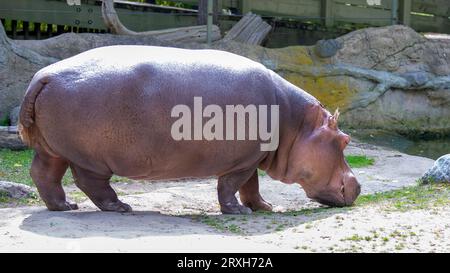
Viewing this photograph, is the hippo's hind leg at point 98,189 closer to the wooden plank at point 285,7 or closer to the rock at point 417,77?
the wooden plank at point 285,7

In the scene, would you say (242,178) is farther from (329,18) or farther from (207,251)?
(329,18)

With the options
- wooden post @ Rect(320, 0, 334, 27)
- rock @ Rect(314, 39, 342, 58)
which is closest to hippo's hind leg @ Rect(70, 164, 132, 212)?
rock @ Rect(314, 39, 342, 58)

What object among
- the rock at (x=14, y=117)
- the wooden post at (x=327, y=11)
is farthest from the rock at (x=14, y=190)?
the wooden post at (x=327, y=11)

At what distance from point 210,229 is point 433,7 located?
1234 centimetres

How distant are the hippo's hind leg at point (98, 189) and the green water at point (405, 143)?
22.7ft

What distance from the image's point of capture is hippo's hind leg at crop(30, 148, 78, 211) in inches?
296

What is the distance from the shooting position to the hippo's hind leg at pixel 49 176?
7.52 m

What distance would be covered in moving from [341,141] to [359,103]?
6.77 metres

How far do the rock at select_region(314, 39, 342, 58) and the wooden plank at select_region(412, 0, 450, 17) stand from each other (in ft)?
10.8

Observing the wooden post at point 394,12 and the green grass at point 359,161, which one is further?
the wooden post at point 394,12

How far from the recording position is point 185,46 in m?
13.7

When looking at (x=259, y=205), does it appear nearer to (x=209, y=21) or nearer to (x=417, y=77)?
(x=209, y=21)

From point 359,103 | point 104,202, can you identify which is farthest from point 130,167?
point 359,103

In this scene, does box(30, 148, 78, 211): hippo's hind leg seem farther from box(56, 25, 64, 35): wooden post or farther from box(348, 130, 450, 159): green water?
box(56, 25, 64, 35): wooden post
